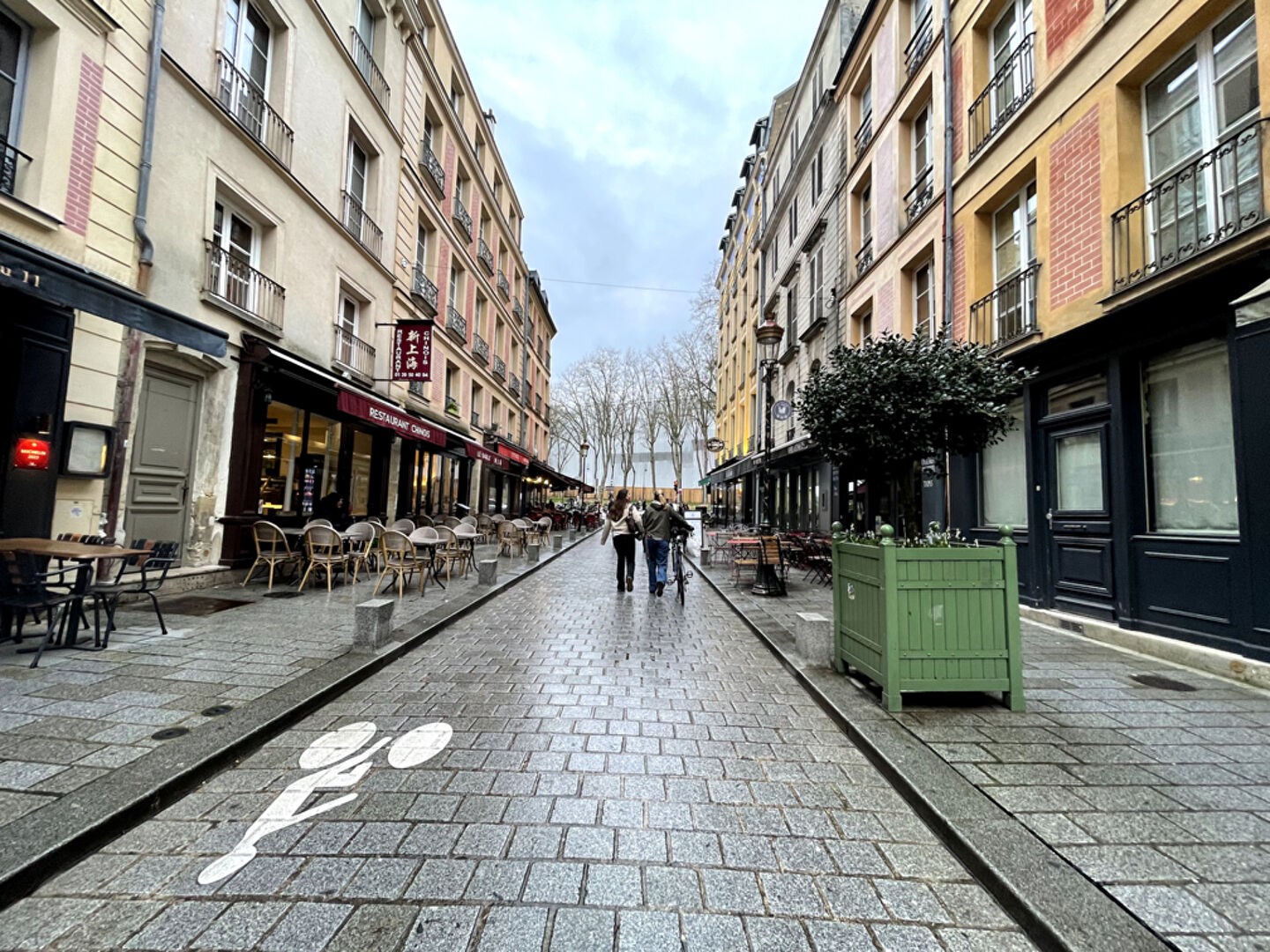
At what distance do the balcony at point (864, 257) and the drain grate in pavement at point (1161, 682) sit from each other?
1021cm

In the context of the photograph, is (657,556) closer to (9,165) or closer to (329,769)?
(329,769)

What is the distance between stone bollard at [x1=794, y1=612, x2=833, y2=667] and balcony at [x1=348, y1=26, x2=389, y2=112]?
1379 cm

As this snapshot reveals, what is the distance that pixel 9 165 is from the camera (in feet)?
18.8

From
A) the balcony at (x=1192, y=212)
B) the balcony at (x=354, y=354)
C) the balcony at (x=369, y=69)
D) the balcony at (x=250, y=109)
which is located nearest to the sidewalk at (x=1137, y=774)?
the balcony at (x=1192, y=212)

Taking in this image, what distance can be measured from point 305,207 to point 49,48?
4.27m

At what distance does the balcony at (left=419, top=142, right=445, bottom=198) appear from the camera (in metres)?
15.2

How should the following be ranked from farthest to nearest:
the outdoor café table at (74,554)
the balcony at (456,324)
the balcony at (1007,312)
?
1. the balcony at (456,324)
2. the balcony at (1007,312)
3. the outdoor café table at (74,554)

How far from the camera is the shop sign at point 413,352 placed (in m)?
12.8

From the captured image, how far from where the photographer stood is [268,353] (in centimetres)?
858

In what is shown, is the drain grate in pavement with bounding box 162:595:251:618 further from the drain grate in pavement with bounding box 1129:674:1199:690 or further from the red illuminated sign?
the drain grate in pavement with bounding box 1129:674:1199:690

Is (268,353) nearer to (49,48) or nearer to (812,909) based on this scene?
(49,48)

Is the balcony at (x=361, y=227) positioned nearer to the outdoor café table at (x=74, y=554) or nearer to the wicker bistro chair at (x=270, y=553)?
the wicker bistro chair at (x=270, y=553)

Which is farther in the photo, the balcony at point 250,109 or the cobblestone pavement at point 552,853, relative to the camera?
Answer: the balcony at point 250,109

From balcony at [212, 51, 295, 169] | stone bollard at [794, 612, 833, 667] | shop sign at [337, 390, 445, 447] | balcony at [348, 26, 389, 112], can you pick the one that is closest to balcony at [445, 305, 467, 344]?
balcony at [348, 26, 389, 112]
